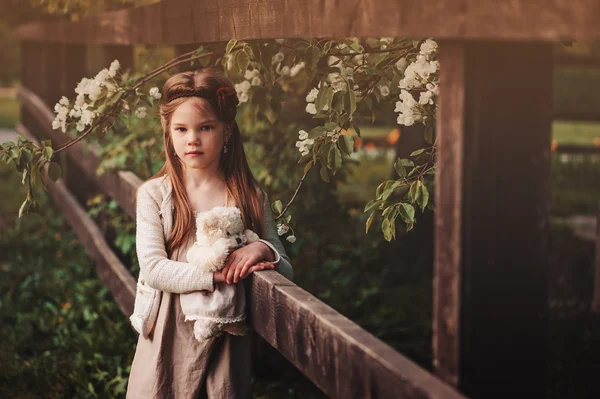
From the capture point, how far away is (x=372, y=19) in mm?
1745

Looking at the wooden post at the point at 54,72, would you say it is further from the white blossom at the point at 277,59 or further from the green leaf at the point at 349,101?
the green leaf at the point at 349,101

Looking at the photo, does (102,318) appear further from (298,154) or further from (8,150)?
(8,150)

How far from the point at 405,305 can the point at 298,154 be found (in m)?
1.19

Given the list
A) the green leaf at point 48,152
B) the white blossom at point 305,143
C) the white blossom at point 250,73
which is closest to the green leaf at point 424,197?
the white blossom at point 305,143

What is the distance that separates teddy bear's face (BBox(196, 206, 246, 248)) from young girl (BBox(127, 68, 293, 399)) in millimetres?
63

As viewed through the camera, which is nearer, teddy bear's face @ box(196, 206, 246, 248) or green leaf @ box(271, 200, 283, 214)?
teddy bear's face @ box(196, 206, 246, 248)

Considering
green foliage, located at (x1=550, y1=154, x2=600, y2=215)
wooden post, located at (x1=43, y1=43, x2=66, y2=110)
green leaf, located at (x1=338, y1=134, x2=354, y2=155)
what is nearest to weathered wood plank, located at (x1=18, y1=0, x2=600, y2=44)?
green leaf, located at (x1=338, y1=134, x2=354, y2=155)

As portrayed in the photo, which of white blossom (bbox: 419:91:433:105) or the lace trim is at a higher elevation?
white blossom (bbox: 419:91:433:105)

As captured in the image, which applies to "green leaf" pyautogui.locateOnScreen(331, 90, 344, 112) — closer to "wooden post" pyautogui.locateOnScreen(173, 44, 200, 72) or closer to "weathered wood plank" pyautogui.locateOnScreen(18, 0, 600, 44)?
"weathered wood plank" pyautogui.locateOnScreen(18, 0, 600, 44)

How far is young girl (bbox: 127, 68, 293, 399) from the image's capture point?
2625mm

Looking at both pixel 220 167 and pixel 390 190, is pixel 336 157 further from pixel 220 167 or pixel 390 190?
pixel 220 167

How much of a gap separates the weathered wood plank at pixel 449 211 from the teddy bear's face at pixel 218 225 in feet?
3.25

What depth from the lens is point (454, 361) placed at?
5.11 feet

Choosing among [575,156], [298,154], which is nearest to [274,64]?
[298,154]
